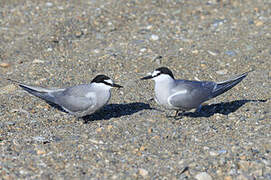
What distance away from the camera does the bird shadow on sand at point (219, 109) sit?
601 cm

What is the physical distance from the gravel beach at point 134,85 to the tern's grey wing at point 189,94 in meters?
0.25

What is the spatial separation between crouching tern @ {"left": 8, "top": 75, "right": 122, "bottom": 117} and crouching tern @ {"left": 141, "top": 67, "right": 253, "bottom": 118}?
59cm

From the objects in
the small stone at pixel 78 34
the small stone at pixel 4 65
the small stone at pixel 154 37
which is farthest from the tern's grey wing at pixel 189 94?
the small stone at pixel 78 34

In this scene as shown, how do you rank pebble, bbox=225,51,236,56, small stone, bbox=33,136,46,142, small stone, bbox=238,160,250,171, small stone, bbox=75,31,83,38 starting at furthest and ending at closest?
1. small stone, bbox=75,31,83,38
2. pebble, bbox=225,51,236,56
3. small stone, bbox=33,136,46,142
4. small stone, bbox=238,160,250,171

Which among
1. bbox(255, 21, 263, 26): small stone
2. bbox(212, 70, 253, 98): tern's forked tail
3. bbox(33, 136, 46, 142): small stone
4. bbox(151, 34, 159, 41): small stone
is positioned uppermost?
bbox(255, 21, 263, 26): small stone

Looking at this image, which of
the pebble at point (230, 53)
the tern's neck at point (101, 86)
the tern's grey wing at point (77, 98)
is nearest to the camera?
the tern's grey wing at point (77, 98)

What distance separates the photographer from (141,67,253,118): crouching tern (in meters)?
5.60

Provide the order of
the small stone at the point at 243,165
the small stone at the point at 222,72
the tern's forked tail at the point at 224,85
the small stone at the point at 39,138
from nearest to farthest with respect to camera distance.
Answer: the small stone at the point at 243,165 → the small stone at the point at 39,138 → the tern's forked tail at the point at 224,85 → the small stone at the point at 222,72

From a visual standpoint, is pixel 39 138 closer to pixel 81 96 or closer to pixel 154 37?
pixel 81 96

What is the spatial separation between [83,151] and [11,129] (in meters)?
1.11

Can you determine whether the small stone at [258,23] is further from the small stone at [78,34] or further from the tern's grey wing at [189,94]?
the tern's grey wing at [189,94]

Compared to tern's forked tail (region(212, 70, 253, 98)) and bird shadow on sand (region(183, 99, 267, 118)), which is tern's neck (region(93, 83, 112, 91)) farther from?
tern's forked tail (region(212, 70, 253, 98))

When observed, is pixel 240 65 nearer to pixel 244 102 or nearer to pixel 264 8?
pixel 244 102

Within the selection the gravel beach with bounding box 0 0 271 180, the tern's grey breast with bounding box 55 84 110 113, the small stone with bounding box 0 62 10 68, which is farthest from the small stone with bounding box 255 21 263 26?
the small stone with bounding box 0 62 10 68
